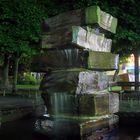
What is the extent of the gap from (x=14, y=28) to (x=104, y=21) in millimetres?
6471

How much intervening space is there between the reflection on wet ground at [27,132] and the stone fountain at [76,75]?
0.84 feet

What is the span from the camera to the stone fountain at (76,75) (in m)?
9.04

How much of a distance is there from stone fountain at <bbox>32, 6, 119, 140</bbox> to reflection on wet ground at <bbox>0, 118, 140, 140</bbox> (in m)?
0.26

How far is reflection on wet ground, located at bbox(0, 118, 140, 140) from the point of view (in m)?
9.71

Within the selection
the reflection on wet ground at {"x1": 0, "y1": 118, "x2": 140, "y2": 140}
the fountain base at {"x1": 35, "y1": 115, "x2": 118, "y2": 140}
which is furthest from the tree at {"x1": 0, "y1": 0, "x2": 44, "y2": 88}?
the fountain base at {"x1": 35, "y1": 115, "x2": 118, "y2": 140}

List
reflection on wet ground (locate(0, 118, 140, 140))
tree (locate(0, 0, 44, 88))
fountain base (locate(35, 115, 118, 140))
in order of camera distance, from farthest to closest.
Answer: tree (locate(0, 0, 44, 88)) → reflection on wet ground (locate(0, 118, 140, 140)) → fountain base (locate(35, 115, 118, 140))

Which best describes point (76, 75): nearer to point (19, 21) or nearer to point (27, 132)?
point (27, 132)

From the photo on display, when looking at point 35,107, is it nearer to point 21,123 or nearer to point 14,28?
point 21,123

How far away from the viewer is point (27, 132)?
10523mm

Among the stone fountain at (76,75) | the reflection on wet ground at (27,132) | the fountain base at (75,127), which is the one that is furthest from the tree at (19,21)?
the fountain base at (75,127)

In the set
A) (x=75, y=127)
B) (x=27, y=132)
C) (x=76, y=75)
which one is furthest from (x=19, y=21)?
(x=75, y=127)

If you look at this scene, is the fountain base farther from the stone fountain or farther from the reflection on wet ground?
the reflection on wet ground

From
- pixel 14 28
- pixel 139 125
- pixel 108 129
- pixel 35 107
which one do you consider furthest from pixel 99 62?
pixel 14 28

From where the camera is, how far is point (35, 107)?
13.8 metres
